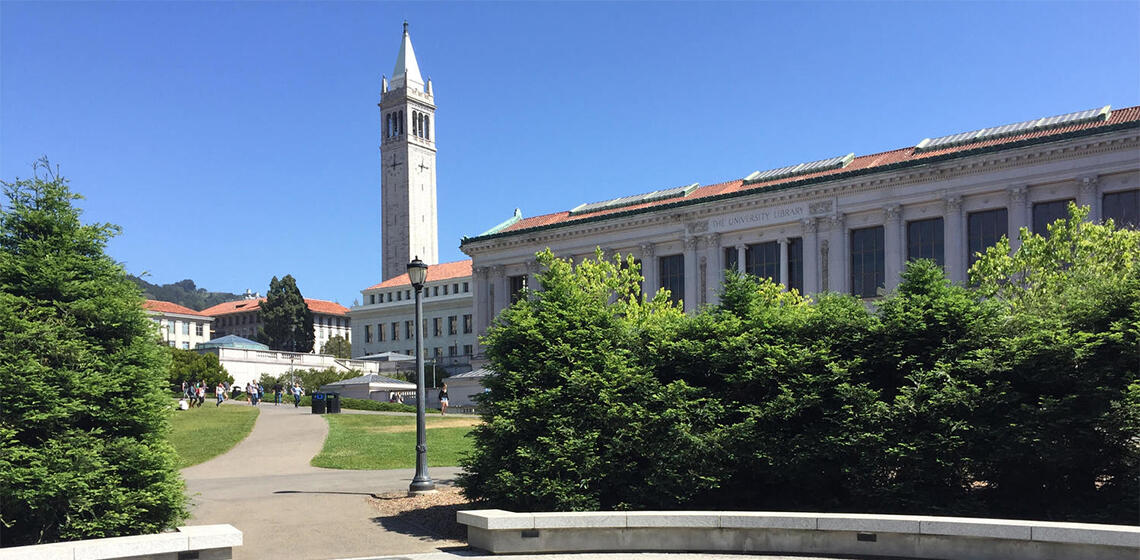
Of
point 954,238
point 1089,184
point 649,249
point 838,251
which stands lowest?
point 838,251

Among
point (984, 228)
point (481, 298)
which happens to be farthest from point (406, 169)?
point (984, 228)

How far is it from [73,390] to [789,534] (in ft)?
31.9

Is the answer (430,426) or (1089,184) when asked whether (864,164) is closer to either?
(1089,184)

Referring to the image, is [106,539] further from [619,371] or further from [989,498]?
[989,498]

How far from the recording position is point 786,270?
58.8 meters

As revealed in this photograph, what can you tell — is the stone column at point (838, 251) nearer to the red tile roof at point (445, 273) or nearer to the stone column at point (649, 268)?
the stone column at point (649, 268)

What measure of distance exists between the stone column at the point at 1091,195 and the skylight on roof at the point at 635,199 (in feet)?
89.6

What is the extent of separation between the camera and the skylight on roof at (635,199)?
67.6 meters

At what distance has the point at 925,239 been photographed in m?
53.8

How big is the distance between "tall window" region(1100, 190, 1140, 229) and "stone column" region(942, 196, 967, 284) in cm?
737

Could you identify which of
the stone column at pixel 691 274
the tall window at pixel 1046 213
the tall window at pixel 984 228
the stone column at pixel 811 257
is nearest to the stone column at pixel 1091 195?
the tall window at pixel 1046 213

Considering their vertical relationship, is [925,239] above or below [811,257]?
above

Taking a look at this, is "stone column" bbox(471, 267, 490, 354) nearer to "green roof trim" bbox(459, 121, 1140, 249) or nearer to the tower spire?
"green roof trim" bbox(459, 121, 1140, 249)

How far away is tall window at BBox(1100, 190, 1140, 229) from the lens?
45.6 metres
